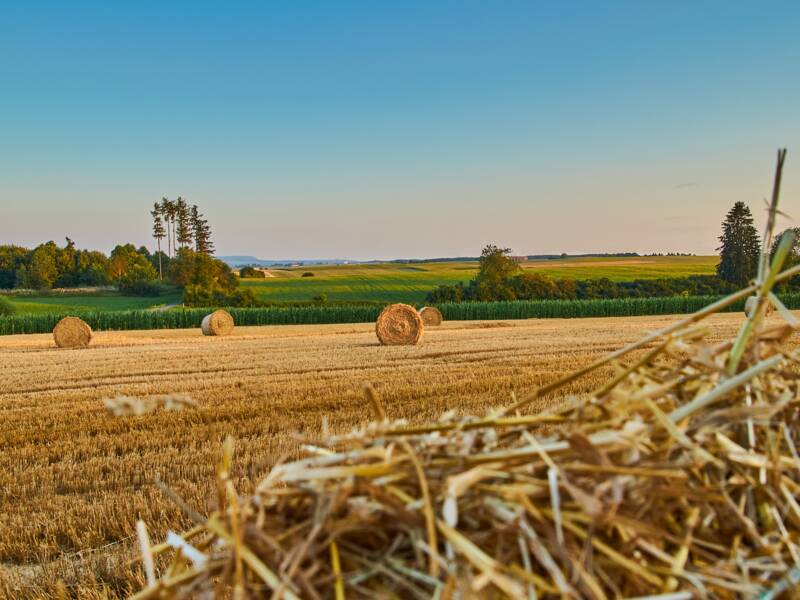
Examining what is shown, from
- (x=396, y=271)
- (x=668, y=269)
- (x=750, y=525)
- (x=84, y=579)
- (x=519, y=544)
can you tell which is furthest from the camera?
(x=396, y=271)

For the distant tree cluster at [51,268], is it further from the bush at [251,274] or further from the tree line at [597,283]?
the tree line at [597,283]

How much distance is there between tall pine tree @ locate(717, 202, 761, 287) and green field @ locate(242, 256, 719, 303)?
3.16m

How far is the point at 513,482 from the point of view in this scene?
148 cm

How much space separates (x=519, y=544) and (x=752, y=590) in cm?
48

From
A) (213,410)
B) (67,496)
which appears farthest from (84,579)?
(213,410)

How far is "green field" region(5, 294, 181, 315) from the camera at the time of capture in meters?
61.1

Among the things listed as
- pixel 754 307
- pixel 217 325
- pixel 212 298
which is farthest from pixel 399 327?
pixel 212 298

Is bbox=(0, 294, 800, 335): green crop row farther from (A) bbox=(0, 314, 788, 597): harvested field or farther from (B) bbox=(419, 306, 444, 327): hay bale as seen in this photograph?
(A) bbox=(0, 314, 788, 597): harvested field

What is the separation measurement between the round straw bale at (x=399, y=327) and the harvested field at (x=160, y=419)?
3555 mm

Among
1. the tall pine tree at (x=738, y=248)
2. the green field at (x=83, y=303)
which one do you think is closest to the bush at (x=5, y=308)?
the green field at (x=83, y=303)

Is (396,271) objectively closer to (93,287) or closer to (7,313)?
(93,287)

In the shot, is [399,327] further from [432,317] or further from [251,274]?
[251,274]

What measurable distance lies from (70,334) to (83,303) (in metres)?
46.0

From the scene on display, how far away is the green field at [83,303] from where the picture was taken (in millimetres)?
61125
